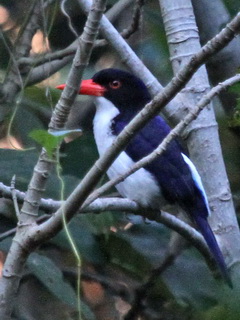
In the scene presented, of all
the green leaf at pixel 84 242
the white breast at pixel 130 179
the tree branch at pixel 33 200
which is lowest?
the green leaf at pixel 84 242

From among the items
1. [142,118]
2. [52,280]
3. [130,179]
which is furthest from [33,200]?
[130,179]

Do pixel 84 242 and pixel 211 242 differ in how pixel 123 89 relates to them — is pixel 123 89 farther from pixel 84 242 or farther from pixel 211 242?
pixel 211 242

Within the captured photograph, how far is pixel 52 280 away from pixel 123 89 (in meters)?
1.05

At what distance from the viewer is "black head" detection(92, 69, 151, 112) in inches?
144

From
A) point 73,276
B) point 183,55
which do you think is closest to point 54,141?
point 183,55

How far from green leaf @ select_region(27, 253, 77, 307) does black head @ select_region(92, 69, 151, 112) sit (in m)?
0.91

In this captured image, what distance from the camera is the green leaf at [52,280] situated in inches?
114

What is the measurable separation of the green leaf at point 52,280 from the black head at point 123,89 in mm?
909

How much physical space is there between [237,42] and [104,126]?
2.52ft

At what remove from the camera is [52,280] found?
9.58 feet

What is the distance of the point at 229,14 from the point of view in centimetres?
377

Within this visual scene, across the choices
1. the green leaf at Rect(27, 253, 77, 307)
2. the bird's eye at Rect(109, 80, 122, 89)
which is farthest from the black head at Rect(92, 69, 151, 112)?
the green leaf at Rect(27, 253, 77, 307)

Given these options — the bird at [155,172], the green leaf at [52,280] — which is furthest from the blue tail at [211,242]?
the green leaf at [52,280]

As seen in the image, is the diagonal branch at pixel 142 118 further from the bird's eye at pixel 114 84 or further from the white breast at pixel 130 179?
the bird's eye at pixel 114 84
